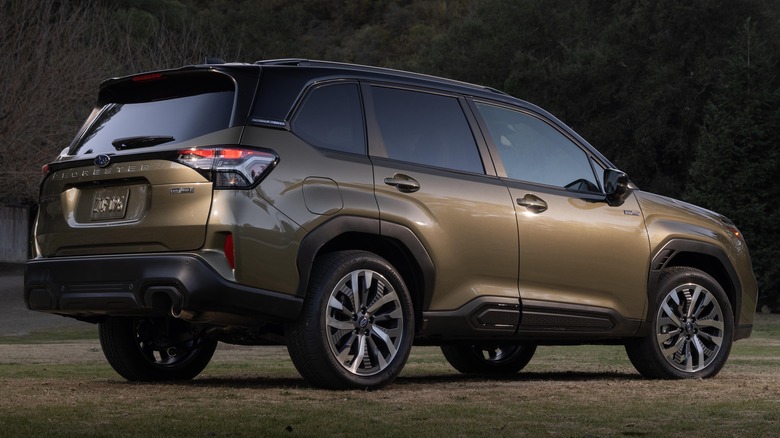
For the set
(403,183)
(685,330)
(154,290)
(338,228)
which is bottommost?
(685,330)

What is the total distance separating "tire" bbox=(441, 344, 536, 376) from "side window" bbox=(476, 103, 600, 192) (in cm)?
187

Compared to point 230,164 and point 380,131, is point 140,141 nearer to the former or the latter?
point 230,164

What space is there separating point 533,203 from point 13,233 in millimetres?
40342

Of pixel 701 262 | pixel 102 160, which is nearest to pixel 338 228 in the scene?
pixel 102 160

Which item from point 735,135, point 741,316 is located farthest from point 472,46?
point 741,316

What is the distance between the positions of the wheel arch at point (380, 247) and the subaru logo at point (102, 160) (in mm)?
1279

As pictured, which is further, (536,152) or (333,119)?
(536,152)

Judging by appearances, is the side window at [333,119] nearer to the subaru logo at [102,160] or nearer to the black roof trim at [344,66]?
the black roof trim at [344,66]

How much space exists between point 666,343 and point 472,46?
49.5 metres

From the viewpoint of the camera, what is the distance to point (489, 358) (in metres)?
10.6

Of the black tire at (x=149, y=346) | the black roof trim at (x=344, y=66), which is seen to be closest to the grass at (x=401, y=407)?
the black tire at (x=149, y=346)

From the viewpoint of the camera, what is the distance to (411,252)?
7.83 metres

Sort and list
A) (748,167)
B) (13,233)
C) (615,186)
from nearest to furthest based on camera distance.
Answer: (615,186), (748,167), (13,233)

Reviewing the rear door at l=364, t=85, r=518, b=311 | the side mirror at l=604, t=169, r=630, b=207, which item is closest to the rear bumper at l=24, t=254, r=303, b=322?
the rear door at l=364, t=85, r=518, b=311
